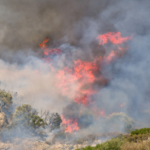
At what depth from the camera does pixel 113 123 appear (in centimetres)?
7969

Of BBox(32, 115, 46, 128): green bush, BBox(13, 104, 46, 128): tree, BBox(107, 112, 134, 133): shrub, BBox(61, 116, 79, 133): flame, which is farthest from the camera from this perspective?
BBox(61, 116, 79, 133): flame

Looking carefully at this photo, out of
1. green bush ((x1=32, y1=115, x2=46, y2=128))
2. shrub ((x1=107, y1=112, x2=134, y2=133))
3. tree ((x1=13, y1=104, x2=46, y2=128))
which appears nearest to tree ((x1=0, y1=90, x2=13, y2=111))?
tree ((x1=13, y1=104, x2=46, y2=128))

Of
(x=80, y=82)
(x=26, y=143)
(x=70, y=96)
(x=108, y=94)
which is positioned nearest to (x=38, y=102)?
(x=70, y=96)

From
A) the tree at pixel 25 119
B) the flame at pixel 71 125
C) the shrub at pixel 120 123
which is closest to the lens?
the tree at pixel 25 119

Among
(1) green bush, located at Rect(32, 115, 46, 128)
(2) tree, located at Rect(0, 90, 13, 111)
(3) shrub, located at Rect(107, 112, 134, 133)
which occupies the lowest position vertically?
(3) shrub, located at Rect(107, 112, 134, 133)

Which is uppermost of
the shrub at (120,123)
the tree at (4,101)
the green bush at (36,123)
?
the tree at (4,101)

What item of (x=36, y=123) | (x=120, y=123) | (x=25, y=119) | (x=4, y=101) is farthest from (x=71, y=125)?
(x=4, y=101)

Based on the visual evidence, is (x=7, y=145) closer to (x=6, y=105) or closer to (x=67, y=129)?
(x=6, y=105)

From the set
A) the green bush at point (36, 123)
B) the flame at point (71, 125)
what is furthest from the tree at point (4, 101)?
the flame at point (71, 125)

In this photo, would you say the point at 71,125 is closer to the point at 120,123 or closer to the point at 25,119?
the point at 120,123

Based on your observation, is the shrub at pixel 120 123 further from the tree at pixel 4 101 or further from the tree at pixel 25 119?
the tree at pixel 4 101

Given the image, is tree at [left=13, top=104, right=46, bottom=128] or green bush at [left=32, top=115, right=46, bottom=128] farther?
green bush at [left=32, top=115, right=46, bottom=128]

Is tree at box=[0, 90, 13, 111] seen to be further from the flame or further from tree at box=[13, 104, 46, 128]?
the flame

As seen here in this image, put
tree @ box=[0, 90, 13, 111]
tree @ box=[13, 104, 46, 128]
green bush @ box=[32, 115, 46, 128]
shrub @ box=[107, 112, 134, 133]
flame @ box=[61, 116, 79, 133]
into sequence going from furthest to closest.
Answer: flame @ box=[61, 116, 79, 133]
tree @ box=[0, 90, 13, 111]
shrub @ box=[107, 112, 134, 133]
green bush @ box=[32, 115, 46, 128]
tree @ box=[13, 104, 46, 128]
